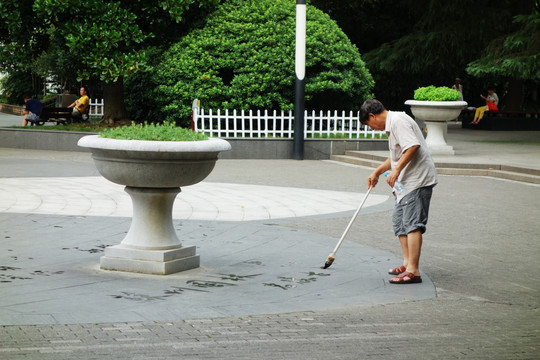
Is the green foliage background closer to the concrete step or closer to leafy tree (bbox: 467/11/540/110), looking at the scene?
the concrete step

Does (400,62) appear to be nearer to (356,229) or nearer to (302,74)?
(302,74)

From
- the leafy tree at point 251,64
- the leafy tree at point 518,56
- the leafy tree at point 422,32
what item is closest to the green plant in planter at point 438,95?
the leafy tree at point 251,64

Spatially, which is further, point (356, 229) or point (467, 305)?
point (356, 229)

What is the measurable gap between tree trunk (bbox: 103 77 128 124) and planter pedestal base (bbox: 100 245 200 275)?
15266 mm

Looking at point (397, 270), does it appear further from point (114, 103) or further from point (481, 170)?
point (114, 103)

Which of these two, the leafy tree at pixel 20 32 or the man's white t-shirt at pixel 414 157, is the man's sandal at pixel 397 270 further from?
the leafy tree at pixel 20 32

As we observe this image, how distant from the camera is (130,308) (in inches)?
239

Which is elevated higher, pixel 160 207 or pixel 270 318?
pixel 160 207

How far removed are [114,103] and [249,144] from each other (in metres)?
4.74

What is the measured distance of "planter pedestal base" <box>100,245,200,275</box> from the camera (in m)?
7.30

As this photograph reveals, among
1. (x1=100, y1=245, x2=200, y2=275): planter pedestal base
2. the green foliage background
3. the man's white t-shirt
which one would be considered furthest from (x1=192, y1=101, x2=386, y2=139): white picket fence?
the man's white t-shirt

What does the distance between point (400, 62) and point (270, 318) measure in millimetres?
22880

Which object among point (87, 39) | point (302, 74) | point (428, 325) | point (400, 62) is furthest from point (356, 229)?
point (400, 62)

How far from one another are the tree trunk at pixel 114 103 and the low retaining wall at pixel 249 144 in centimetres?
218
